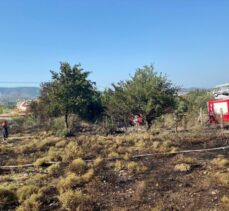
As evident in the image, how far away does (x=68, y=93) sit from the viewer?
121ft

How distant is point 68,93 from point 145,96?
37.4ft

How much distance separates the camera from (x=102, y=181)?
1209 centimetres

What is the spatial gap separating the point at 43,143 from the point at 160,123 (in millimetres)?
16045

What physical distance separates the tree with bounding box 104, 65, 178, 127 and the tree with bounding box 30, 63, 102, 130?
8.13 m

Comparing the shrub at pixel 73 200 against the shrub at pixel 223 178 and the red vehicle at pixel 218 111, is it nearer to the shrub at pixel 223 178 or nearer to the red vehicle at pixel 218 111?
the shrub at pixel 223 178

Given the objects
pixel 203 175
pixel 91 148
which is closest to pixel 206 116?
pixel 91 148

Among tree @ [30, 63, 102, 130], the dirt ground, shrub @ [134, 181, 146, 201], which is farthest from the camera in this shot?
tree @ [30, 63, 102, 130]

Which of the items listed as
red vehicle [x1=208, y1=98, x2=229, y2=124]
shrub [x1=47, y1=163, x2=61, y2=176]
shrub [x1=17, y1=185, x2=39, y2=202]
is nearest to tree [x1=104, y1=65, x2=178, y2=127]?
red vehicle [x1=208, y1=98, x2=229, y2=124]

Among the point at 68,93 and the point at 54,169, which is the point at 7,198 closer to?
the point at 54,169

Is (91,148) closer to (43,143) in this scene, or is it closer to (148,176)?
(43,143)

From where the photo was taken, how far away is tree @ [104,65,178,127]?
27906mm

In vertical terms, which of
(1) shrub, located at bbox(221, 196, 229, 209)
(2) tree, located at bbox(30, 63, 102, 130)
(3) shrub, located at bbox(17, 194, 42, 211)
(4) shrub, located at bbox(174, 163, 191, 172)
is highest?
(2) tree, located at bbox(30, 63, 102, 130)

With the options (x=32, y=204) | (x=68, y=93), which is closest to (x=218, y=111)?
(x=68, y=93)

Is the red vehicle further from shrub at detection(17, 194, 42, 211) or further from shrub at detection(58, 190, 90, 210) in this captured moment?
shrub at detection(17, 194, 42, 211)
